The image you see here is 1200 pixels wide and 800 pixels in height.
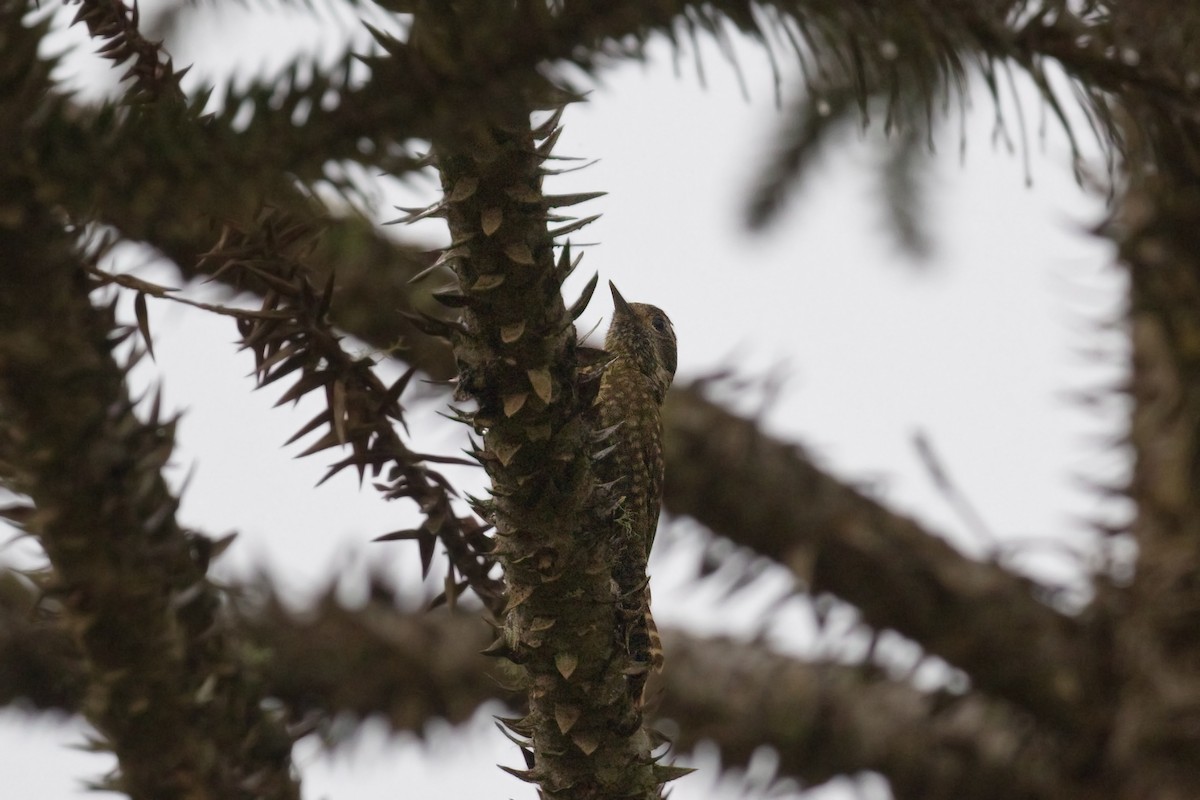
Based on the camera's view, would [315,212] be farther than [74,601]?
No

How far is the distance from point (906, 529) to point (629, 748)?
253cm

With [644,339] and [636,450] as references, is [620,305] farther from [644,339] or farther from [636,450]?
[636,450]

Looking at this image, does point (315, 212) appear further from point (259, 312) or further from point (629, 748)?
point (629, 748)

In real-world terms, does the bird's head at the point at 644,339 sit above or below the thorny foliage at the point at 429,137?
above

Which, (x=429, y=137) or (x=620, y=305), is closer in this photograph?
(x=429, y=137)

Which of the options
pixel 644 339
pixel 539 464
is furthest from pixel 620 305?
pixel 539 464

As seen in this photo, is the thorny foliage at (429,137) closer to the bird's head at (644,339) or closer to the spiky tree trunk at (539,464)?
the spiky tree trunk at (539,464)

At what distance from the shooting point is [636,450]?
2.85 m

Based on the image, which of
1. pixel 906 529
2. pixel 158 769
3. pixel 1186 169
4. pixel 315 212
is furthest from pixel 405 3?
pixel 906 529

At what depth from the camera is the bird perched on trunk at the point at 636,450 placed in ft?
6.27

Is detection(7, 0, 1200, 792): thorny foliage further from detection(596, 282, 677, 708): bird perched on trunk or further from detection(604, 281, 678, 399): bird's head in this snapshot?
detection(604, 281, 678, 399): bird's head

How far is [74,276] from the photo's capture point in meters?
1.54

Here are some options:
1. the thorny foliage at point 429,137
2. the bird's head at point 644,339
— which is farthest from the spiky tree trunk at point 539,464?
the bird's head at point 644,339

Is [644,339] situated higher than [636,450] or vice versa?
[644,339]
